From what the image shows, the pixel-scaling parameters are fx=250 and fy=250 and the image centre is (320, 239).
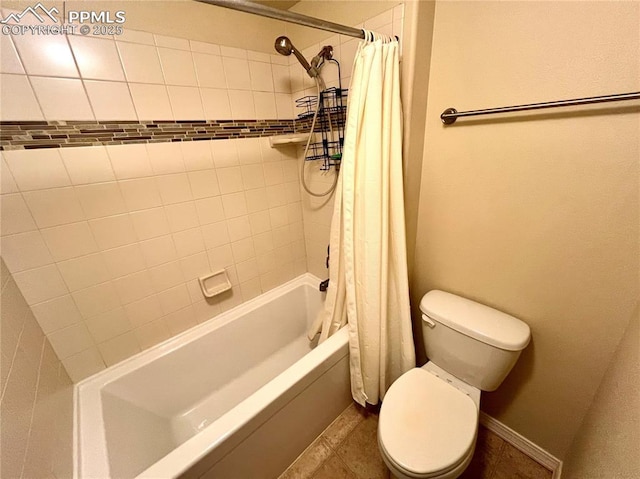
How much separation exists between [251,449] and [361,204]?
107cm

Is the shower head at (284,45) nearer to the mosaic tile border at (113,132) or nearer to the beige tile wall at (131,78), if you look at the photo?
the beige tile wall at (131,78)

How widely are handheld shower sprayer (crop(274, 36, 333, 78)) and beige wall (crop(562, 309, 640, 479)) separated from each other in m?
1.51

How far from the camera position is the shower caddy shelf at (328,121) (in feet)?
4.31

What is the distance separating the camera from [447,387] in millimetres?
1080

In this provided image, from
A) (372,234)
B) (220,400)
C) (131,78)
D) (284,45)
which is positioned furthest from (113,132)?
(220,400)

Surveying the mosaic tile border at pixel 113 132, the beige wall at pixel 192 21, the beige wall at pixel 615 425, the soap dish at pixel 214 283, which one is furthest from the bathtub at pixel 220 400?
the beige wall at pixel 192 21

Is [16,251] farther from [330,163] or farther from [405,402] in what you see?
[405,402]

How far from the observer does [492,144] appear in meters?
0.97

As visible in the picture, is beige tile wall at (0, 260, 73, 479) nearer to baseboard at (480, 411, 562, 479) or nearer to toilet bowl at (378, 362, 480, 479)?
toilet bowl at (378, 362, 480, 479)

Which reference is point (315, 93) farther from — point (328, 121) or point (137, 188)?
point (137, 188)

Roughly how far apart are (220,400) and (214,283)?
681 millimetres

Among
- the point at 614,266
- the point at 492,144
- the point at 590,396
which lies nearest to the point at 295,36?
the point at 492,144

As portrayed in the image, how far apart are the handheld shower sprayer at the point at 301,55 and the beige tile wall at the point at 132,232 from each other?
0.46 metres

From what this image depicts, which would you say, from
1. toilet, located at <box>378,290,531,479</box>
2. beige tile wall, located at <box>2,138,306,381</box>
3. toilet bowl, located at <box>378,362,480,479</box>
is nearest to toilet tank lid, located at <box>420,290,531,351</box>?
toilet, located at <box>378,290,531,479</box>
